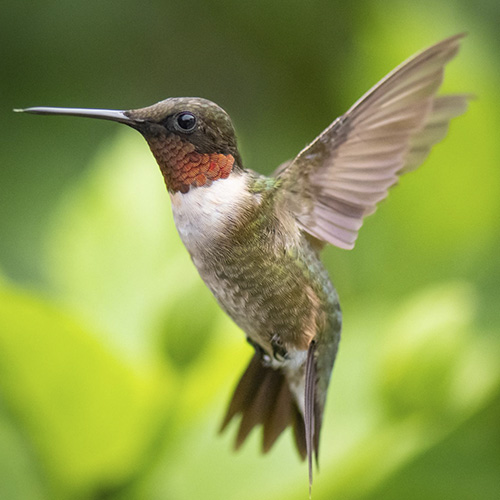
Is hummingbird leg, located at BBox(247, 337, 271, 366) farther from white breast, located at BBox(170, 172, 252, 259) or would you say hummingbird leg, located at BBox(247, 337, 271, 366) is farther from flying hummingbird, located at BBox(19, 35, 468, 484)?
white breast, located at BBox(170, 172, 252, 259)

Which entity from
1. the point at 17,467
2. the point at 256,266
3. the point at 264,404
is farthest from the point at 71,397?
the point at 256,266

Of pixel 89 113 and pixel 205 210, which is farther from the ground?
pixel 89 113

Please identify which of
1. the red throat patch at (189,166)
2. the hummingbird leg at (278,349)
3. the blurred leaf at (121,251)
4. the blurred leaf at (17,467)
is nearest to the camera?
the red throat patch at (189,166)

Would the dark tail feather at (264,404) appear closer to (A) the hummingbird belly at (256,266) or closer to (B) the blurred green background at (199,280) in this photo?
(A) the hummingbird belly at (256,266)

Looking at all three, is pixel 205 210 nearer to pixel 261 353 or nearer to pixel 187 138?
pixel 187 138

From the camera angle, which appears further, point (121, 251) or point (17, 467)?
point (121, 251)

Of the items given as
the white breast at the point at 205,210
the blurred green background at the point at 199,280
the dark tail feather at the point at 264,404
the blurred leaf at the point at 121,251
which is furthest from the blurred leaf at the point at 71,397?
the white breast at the point at 205,210
